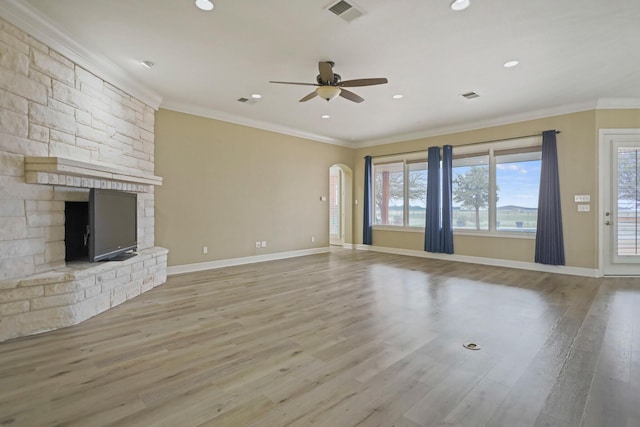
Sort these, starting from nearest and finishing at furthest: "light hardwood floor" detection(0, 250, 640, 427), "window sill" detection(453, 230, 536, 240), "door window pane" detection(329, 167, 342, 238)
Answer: "light hardwood floor" detection(0, 250, 640, 427), "window sill" detection(453, 230, 536, 240), "door window pane" detection(329, 167, 342, 238)

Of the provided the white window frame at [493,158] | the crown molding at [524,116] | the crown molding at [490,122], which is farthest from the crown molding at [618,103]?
the white window frame at [493,158]

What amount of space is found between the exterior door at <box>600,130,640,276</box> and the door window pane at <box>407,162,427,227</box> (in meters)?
3.33

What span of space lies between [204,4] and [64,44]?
6.20ft

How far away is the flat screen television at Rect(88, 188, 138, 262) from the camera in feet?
11.7

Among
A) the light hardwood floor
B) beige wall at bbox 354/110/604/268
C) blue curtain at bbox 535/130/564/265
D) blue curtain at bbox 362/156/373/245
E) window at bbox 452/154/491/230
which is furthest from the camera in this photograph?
blue curtain at bbox 362/156/373/245

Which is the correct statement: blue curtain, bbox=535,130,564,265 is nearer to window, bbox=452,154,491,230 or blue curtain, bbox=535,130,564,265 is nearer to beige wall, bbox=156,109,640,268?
beige wall, bbox=156,109,640,268

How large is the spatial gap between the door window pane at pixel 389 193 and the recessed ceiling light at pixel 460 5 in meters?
5.45

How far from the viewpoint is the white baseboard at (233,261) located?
557 cm

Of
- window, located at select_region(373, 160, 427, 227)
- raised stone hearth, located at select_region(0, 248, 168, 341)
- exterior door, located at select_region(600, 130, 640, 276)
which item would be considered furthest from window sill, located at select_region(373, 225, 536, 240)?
raised stone hearth, located at select_region(0, 248, 168, 341)

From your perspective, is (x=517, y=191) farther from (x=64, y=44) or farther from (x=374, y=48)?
(x=64, y=44)

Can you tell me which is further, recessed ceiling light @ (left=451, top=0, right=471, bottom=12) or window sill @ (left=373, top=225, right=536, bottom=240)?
window sill @ (left=373, top=225, right=536, bottom=240)

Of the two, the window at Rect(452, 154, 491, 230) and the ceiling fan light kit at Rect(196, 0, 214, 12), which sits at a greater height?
the ceiling fan light kit at Rect(196, 0, 214, 12)

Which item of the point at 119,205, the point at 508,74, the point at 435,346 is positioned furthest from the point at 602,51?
the point at 119,205

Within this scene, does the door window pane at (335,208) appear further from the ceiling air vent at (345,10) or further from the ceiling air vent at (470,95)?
the ceiling air vent at (345,10)
